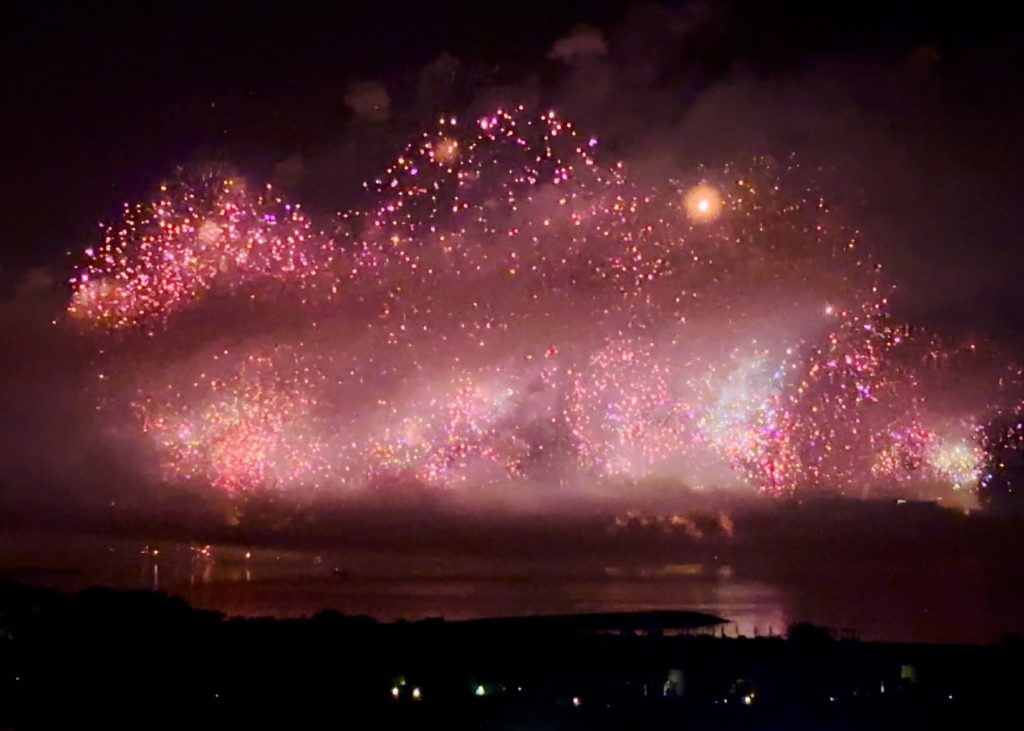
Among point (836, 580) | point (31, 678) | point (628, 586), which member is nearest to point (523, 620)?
point (31, 678)

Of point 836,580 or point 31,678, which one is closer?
point 31,678

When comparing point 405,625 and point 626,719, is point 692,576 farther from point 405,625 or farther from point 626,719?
point 626,719

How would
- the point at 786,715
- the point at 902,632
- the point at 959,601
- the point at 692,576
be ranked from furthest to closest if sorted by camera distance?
1. the point at 692,576
2. the point at 959,601
3. the point at 902,632
4. the point at 786,715

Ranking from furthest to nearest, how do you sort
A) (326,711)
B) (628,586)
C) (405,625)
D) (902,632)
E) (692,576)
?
(692,576), (628,586), (902,632), (405,625), (326,711)

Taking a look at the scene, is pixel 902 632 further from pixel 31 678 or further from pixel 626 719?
pixel 31 678

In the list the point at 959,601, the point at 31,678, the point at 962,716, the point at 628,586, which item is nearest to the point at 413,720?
the point at 31,678

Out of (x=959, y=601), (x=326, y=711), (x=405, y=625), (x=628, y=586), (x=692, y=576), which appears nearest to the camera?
(x=326, y=711)
